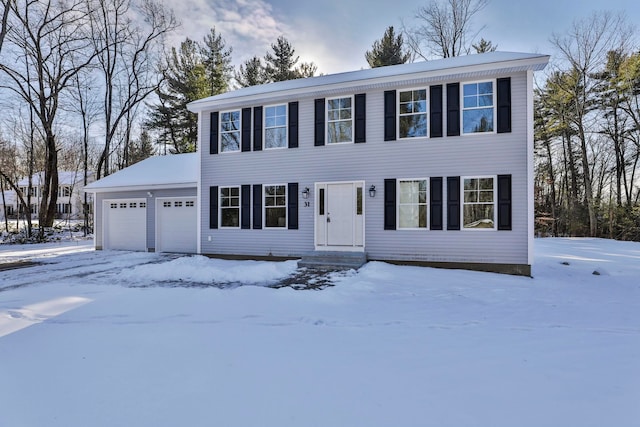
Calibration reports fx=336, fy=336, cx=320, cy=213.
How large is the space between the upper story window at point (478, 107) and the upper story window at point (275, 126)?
4.83 metres

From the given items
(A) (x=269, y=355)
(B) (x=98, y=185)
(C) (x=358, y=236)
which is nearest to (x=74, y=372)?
(A) (x=269, y=355)

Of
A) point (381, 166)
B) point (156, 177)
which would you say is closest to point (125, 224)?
point (156, 177)

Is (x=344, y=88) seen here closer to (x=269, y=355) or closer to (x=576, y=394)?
(x=269, y=355)

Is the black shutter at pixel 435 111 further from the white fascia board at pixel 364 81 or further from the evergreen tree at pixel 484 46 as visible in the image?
the evergreen tree at pixel 484 46

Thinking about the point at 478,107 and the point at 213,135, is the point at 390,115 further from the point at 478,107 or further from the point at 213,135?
the point at 213,135

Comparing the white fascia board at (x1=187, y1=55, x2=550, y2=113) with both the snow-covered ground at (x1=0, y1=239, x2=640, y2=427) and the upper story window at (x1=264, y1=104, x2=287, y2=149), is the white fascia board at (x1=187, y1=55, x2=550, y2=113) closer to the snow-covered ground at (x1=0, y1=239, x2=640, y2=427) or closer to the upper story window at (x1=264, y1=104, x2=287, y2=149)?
the upper story window at (x1=264, y1=104, x2=287, y2=149)

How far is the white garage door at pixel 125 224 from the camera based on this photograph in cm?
1222

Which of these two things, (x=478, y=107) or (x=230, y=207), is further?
(x=230, y=207)

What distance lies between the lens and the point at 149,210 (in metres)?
12.0

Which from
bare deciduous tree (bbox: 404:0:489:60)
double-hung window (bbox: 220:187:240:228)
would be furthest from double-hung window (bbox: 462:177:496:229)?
bare deciduous tree (bbox: 404:0:489:60)

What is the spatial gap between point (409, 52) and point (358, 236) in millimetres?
15882

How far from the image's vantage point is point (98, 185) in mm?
12781

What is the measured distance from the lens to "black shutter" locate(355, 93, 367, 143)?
891cm

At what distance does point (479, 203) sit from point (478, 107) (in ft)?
7.55
